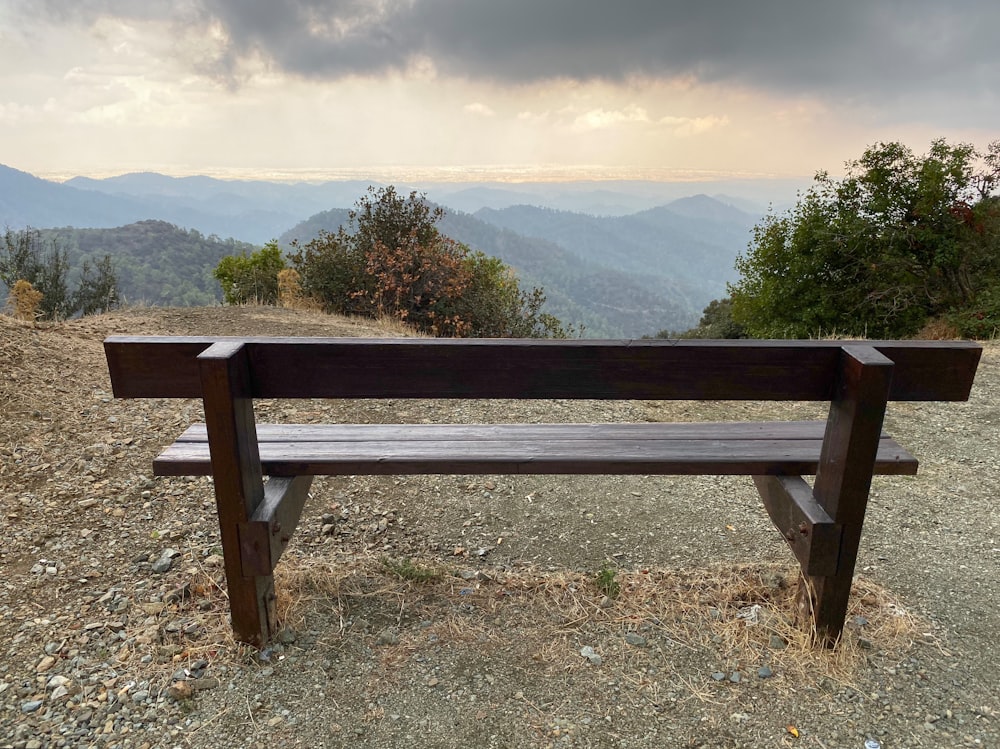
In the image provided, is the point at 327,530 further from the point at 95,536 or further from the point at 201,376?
the point at 201,376

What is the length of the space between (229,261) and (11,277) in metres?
4.97

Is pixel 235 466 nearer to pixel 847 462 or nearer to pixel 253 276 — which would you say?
pixel 847 462

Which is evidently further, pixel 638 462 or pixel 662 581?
pixel 662 581

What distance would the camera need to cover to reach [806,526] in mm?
2174

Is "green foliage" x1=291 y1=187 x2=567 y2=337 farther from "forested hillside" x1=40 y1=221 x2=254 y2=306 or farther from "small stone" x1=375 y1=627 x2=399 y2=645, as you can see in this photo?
"forested hillside" x1=40 y1=221 x2=254 y2=306

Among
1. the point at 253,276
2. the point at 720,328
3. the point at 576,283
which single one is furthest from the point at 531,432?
the point at 576,283

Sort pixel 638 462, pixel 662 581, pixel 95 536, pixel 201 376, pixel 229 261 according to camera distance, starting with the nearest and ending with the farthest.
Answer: pixel 201 376, pixel 638 462, pixel 662 581, pixel 95 536, pixel 229 261

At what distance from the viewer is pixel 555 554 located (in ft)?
10.8

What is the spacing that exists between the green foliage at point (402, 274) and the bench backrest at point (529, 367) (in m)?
8.35

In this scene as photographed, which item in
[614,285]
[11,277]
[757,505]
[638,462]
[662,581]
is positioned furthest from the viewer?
[614,285]

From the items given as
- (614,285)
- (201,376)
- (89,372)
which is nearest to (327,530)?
(201,376)

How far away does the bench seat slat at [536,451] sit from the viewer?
2.40 meters

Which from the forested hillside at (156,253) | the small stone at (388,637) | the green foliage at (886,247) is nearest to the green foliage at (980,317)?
the green foliage at (886,247)

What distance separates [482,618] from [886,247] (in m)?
19.9
